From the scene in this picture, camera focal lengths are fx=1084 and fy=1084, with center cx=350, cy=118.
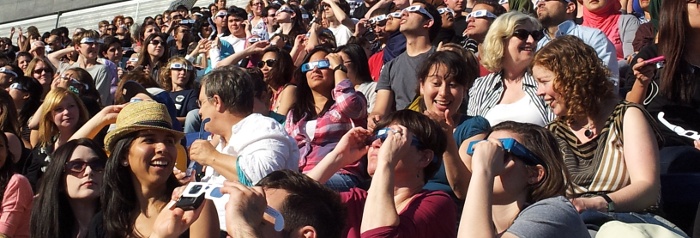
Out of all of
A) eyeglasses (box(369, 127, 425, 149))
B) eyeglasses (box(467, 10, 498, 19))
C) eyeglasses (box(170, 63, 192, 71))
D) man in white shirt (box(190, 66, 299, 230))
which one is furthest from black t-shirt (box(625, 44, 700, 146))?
eyeglasses (box(170, 63, 192, 71))

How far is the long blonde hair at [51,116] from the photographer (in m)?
8.07

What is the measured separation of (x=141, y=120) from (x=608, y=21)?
17.3 feet

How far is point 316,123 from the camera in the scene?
704 cm

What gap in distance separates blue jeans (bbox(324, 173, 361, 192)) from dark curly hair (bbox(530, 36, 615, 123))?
1.52 m

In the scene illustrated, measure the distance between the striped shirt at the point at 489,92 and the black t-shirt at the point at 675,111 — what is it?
28.2 inches

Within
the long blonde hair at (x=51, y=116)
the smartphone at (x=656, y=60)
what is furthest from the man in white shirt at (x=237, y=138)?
the long blonde hair at (x=51, y=116)

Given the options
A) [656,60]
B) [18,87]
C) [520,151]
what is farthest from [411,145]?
[18,87]

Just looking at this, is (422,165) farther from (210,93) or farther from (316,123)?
(316,123)

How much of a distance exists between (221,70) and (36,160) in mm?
Result: 2200

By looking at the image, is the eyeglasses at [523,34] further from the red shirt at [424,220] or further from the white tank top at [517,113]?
the red shirt at [424,220]

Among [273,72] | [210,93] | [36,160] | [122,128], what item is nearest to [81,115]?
[36,160]

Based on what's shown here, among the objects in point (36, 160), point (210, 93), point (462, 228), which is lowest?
point (36, 160)

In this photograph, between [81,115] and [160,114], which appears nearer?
[160,114]

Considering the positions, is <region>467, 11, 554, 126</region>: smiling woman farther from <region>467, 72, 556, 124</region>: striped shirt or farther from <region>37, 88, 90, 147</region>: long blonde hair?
<region>37, 88, 90, 147</region>: long blonde hair
